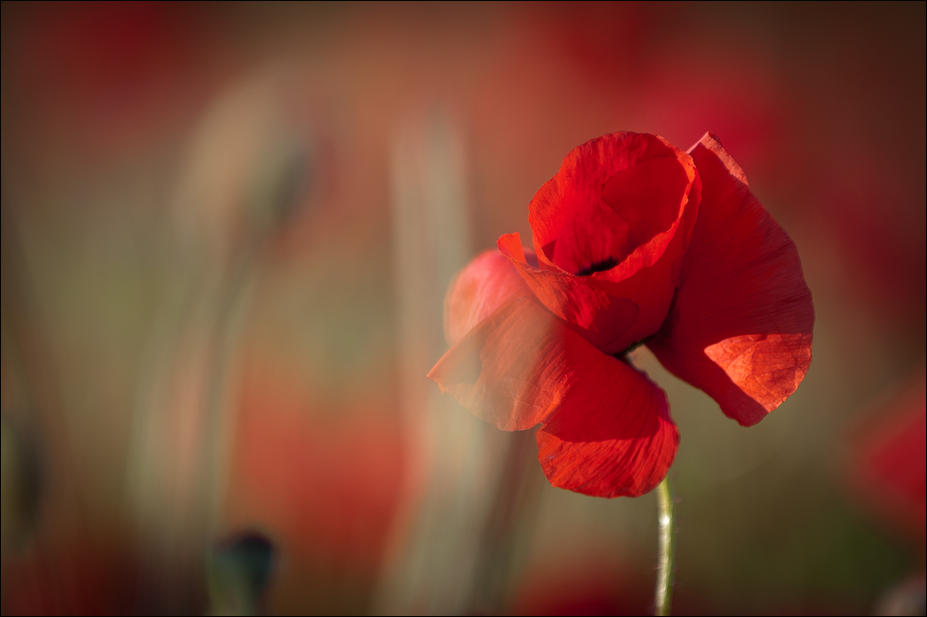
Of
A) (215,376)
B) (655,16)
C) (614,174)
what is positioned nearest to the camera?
(614,174)

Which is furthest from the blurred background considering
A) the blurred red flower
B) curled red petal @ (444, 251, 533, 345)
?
curled red petal @ (444, 251, 533, 345)

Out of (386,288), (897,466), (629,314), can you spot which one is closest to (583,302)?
(629,314)

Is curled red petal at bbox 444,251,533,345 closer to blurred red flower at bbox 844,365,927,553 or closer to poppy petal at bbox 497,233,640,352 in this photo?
poppy petal at bbox 497,233,640,352

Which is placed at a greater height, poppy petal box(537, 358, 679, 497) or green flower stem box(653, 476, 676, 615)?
poppy petal box(537, 358, 679, 497)

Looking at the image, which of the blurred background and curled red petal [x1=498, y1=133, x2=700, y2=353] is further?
the blurred background

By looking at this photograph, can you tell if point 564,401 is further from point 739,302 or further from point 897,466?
point 897,466

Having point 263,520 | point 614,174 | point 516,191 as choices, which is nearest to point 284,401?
point 263,520

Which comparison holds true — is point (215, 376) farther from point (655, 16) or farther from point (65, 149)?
point (655, 16)

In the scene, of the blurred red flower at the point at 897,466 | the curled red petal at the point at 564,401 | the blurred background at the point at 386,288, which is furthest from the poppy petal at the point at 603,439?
the blurred red flower at the point at 897,466

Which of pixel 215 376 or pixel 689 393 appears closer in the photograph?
pixel 215 376
